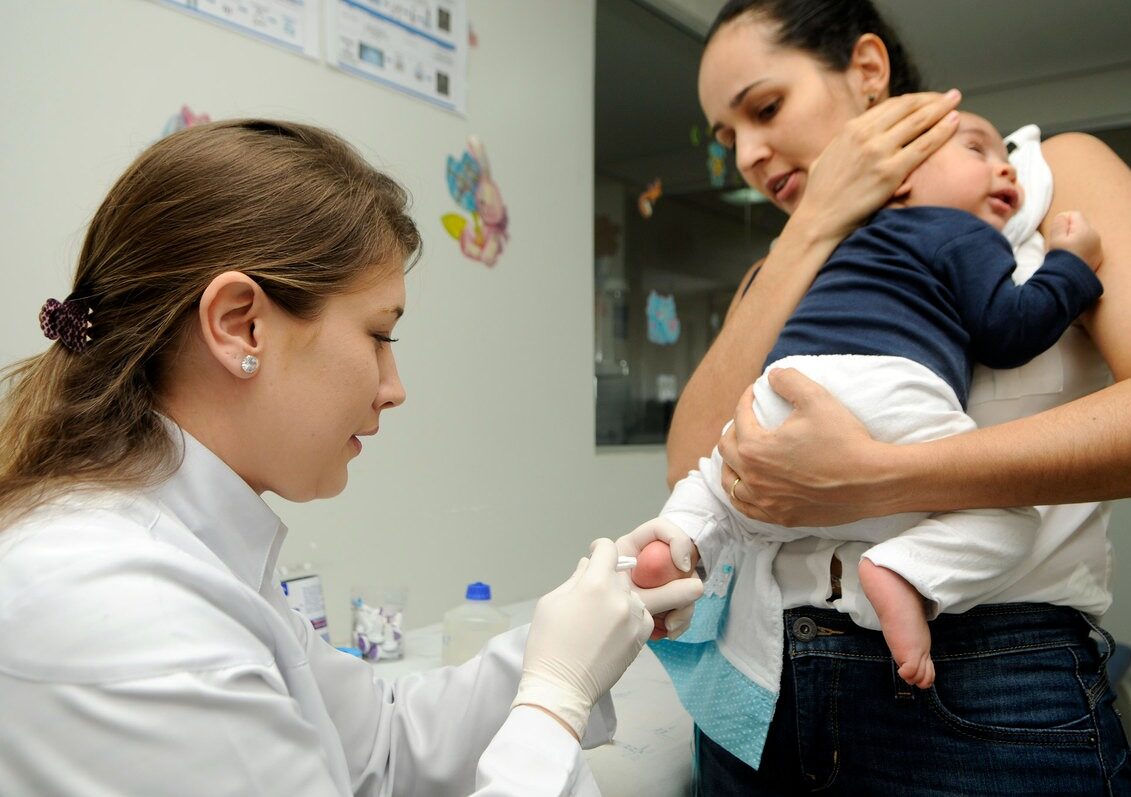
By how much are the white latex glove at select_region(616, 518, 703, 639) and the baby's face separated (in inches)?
22.5

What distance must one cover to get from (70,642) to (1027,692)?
884mm

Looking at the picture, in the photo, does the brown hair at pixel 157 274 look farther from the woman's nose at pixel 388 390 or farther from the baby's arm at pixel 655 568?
the baby's arm at pixel 655 568

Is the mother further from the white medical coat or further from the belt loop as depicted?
the white medical coat

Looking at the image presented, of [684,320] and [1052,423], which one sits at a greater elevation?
[684,320]

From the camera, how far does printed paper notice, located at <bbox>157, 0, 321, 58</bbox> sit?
1.60 m

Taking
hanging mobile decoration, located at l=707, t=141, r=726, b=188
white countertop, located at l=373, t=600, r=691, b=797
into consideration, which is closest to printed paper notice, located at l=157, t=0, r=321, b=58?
white countertop, located at l=373, t=600, r=691, b=797

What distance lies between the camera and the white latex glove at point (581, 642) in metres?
0.84

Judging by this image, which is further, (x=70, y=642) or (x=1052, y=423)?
(x=1052, y=423)

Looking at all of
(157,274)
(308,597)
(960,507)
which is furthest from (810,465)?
(308,597)

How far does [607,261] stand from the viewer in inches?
108

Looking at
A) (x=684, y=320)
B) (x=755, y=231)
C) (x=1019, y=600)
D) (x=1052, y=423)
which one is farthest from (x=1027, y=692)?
(x=755, y=231)

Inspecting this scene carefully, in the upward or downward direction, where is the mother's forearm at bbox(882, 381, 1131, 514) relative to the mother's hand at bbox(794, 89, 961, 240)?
downward

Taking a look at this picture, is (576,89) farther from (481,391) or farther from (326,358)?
(326,358)

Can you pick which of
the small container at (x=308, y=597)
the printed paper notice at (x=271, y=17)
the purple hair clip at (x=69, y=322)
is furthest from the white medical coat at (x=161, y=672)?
the printed paper notice at (x=271, y=17)
